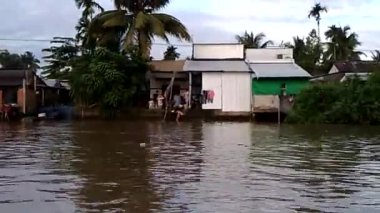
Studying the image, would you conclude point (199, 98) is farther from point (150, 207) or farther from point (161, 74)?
point (150, 207)

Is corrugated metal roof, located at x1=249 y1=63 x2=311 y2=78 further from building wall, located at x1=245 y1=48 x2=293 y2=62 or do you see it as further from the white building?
the white building

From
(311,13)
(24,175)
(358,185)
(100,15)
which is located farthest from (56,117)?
(311,13)

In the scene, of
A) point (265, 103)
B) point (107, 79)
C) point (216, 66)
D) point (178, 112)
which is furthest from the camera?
point (216, 66)

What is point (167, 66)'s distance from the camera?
40188mm

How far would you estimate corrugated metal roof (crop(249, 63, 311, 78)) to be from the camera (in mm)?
35531

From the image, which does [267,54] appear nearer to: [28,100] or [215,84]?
[215,84]

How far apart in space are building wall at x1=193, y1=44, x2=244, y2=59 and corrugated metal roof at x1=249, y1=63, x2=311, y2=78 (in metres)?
1.24

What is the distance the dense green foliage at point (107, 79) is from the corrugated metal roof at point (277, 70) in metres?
6.75

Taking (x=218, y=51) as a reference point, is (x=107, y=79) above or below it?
below

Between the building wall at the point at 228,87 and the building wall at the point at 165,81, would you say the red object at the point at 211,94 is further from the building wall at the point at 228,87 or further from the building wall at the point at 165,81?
the building wall at the point at 165,81

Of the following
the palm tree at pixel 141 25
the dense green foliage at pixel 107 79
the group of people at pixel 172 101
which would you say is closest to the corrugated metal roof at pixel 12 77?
the dense green foliage at pixel 107 79

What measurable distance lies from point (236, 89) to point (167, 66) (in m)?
5.80

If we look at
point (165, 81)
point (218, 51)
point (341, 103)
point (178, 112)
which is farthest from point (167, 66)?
point (341, 103)

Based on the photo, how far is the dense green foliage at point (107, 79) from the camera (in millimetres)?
34312
